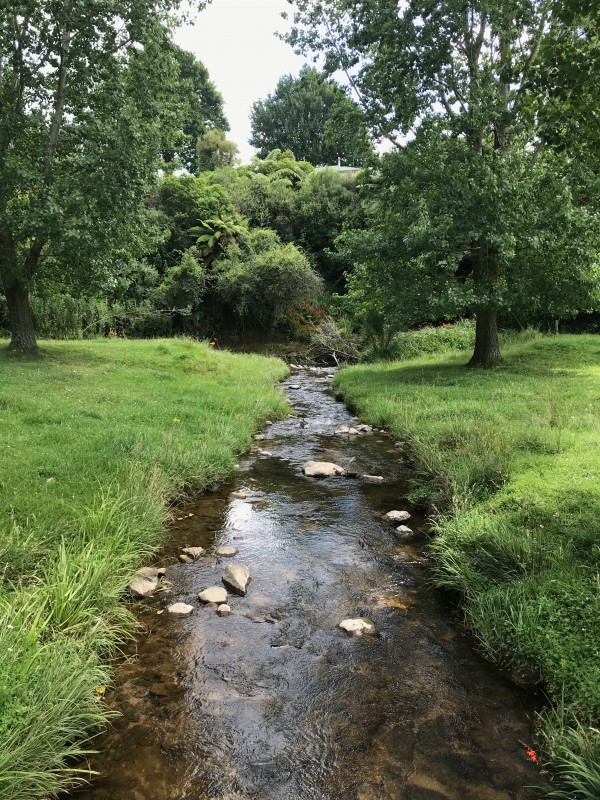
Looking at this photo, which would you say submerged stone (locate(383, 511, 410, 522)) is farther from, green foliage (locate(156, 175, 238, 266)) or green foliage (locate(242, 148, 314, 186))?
green foliage (locate(242, 148, 314, 186))

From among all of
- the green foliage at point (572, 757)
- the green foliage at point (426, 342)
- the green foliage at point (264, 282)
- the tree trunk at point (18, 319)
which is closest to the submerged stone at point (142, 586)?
the green foliage at point (572, 757)

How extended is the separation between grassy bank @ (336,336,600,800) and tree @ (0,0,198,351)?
1139cm

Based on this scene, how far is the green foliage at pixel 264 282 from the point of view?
1336 inches

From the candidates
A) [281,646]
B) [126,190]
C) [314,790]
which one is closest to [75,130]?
[126,190]

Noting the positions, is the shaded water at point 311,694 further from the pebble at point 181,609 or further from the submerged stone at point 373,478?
the submerged stone at point 373,478

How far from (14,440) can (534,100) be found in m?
9.42

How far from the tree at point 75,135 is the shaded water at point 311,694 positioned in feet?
42.8

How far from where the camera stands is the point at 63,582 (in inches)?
192

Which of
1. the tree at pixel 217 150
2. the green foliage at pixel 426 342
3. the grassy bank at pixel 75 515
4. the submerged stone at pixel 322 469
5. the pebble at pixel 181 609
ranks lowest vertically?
the pebble at pixel 181 609

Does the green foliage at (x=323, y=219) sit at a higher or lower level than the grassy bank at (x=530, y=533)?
higher

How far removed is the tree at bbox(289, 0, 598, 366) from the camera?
619 inches

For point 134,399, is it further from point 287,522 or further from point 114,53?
point 114,53

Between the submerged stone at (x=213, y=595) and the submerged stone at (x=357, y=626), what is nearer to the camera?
the submerged stone at (x=357, y=626)

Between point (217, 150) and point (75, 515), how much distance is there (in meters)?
52.3
